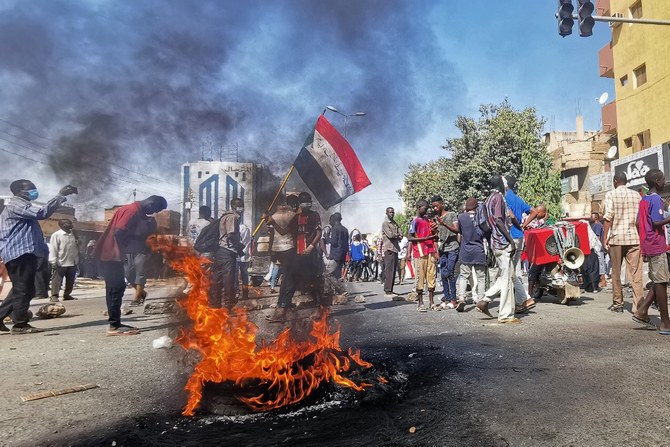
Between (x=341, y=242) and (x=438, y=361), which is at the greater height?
(x=341, y=242)

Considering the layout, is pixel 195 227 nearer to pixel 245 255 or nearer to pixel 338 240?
pixel 245 255

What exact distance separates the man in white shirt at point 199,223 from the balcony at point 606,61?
32.5m

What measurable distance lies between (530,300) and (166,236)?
18.1 feet

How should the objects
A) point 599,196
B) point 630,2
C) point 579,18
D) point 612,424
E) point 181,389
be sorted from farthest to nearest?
point 599,196
point 630,2
point 579,18
point 181,389
point 612,424

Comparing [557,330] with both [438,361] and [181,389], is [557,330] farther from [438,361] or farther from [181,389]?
[181,389]

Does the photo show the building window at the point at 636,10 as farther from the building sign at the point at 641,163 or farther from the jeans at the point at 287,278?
the jeans at the point at 287,278

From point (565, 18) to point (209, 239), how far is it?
9.17 meters

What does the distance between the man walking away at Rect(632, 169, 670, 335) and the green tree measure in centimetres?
2369

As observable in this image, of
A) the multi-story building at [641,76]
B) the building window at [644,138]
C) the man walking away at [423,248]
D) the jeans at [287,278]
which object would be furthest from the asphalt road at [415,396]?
the building window at [644,138]

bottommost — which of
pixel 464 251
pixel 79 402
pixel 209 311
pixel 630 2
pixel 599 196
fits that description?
pixel 79 402

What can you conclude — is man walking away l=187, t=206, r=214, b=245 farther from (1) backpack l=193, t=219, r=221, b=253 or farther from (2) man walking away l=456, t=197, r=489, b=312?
(2) man walking away l=456, t=197, r=489, b=312

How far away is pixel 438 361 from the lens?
4.18 meters

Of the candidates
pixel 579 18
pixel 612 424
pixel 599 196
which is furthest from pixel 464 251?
pixel 599 196

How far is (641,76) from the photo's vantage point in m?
24.3
